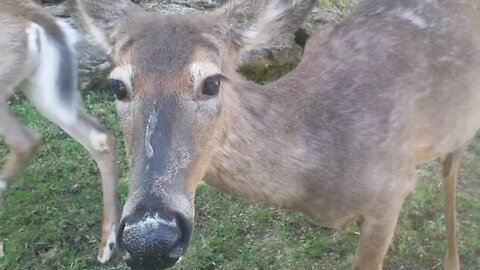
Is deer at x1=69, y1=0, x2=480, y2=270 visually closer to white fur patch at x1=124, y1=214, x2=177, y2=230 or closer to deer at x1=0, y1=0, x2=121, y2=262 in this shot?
white fur patch at x1=124, y1=214, x2=177, y2=230

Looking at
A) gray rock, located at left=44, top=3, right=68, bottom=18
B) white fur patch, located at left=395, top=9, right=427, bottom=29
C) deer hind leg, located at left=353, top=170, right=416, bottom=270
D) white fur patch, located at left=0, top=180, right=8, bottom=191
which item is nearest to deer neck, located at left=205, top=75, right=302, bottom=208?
deer hind leg, located at left=353, top=170, right=416, bottom=270

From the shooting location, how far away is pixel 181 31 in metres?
2.85

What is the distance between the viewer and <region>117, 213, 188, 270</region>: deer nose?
2.41 metres

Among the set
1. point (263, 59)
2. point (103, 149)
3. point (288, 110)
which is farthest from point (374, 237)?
point (263, 59)

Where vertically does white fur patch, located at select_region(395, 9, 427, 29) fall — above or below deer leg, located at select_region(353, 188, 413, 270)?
above

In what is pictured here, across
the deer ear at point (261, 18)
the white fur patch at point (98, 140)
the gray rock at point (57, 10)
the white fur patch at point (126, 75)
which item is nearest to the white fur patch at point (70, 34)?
the white fur patch at point (98, 140)

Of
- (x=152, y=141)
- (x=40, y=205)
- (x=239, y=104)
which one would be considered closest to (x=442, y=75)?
(x=239, y=104)

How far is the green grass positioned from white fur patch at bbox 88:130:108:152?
1.30ft

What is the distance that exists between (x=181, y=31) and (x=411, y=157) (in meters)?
1.34

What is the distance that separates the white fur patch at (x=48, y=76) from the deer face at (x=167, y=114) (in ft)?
6.35

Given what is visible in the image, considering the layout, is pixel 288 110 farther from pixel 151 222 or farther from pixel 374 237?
pixel 151 222

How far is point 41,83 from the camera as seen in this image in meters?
4.96

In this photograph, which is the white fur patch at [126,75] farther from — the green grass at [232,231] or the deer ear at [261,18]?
the green grass at [232,231]

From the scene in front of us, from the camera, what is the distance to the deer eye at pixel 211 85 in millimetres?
2777
